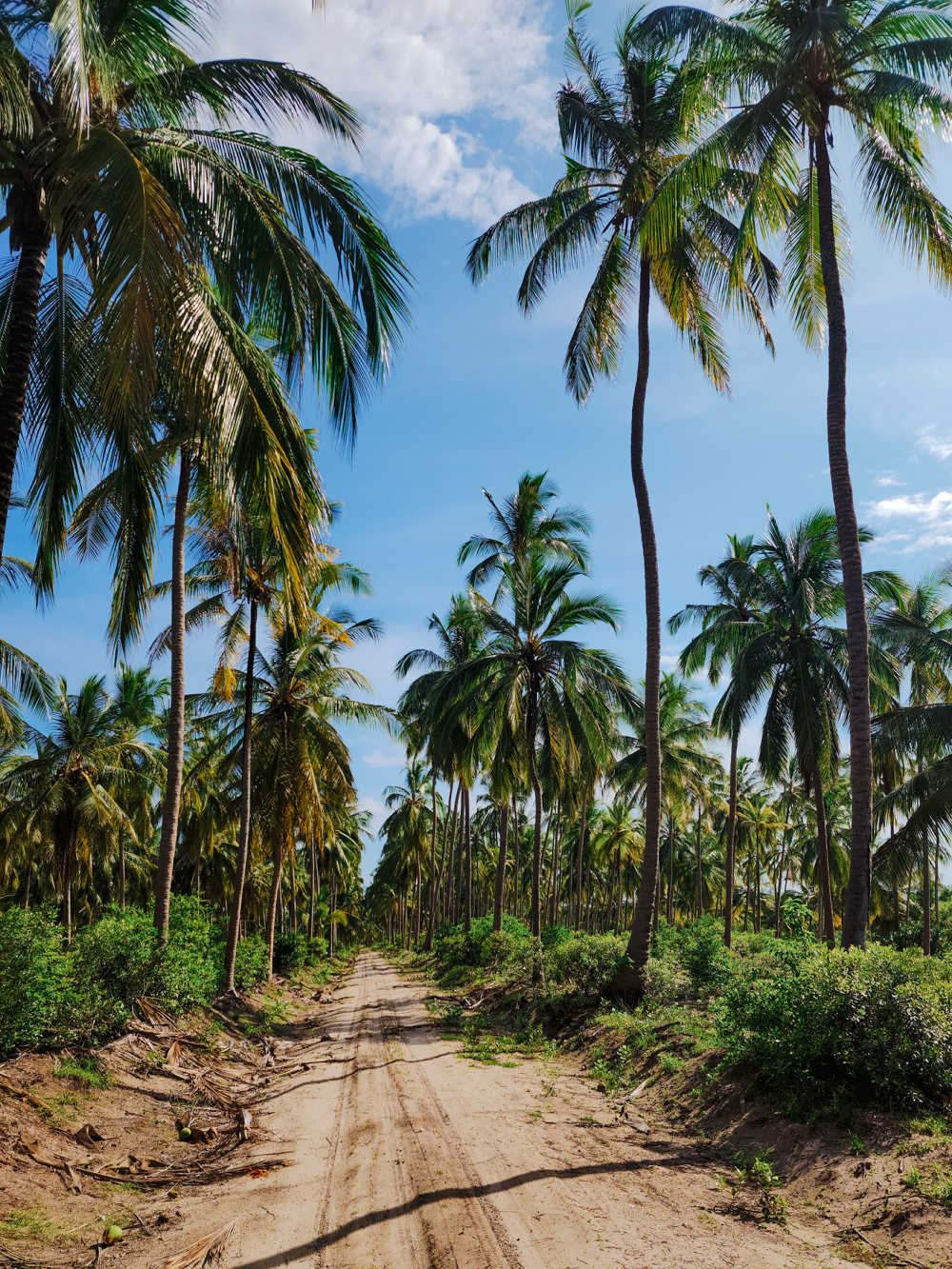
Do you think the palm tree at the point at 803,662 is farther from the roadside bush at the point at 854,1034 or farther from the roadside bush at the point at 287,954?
the roadside bush at the point at 287,954

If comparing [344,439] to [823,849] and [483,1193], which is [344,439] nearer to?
[483,1193]

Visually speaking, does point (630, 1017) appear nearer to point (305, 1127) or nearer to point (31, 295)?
point (305, 1127)

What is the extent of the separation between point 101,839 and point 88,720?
642cm

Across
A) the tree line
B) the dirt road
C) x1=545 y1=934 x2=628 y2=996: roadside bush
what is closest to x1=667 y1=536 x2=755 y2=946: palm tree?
the tree line

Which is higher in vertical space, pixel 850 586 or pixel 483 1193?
pixel 850 586

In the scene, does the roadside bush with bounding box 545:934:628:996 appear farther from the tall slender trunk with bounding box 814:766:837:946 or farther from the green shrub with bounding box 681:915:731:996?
the tall slender trunk with bounding box 814:766:837:946

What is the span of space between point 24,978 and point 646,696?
33.1 ft

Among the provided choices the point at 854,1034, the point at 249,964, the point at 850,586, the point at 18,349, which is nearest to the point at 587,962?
the point at 249,964

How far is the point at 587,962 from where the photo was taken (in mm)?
14617

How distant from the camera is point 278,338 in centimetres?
714

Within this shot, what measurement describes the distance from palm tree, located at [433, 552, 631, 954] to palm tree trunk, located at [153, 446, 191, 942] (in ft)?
29.4

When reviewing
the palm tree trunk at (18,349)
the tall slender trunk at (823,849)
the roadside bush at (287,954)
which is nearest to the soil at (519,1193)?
the palm tree trunk at (18,349)

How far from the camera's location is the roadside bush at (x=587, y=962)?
1388 cm

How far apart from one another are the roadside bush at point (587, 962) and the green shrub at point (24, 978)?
9.30m
